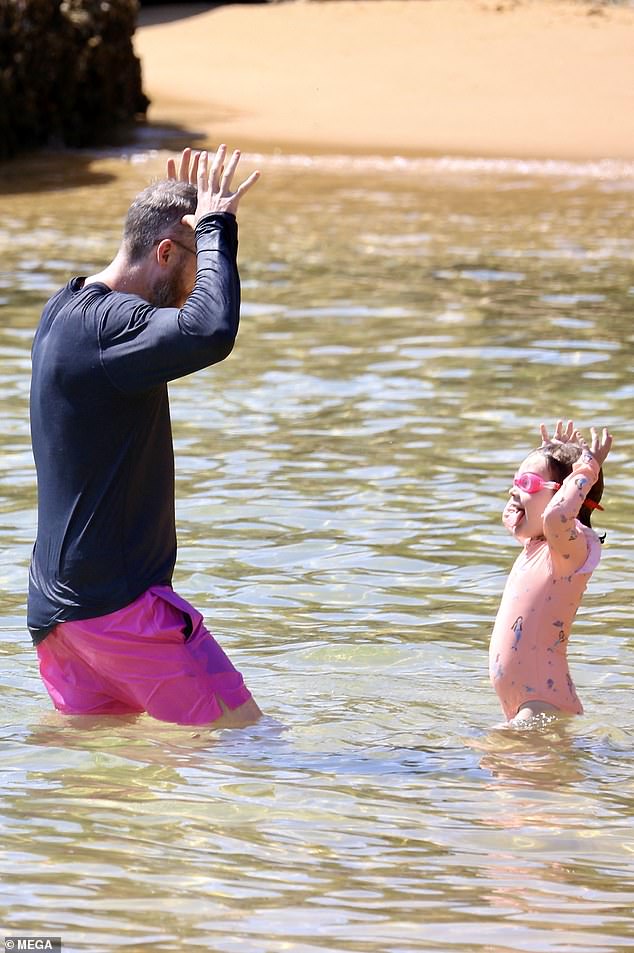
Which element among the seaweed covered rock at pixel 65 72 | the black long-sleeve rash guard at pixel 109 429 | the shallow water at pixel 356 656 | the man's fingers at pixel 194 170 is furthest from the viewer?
the seaweed covered rock at pixel 65 72

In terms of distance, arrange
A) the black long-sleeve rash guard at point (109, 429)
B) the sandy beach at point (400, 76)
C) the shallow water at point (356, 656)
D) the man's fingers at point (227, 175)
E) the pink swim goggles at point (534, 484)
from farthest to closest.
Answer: the sandy beach at point (400, 76), the pink swim goggles at point (534, 484), the man's fingers at point (227, 175), the black long-sleeve rash guard at point (109, 429), the shallow water at point (356, 656)

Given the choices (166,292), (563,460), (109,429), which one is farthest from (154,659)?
(563,460)

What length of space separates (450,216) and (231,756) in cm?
1270

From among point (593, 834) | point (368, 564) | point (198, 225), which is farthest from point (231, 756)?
point (368, 564)

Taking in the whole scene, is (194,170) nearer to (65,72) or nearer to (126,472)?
(126,472)

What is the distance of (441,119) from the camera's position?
24234mm

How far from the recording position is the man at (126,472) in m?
4.50

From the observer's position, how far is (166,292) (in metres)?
4.63

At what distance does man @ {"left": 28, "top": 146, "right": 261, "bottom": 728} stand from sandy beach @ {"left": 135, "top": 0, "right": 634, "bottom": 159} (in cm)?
1760

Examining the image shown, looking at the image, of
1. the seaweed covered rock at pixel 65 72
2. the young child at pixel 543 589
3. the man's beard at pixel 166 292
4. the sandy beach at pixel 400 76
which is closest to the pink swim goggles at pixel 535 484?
the young child at pixel 543 589

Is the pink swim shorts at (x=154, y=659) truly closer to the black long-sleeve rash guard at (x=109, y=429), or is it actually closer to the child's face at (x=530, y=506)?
the black long-sleeve rash guard at (x=109, y=429)

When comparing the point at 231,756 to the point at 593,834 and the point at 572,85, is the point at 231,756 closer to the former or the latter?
the point at 593,834

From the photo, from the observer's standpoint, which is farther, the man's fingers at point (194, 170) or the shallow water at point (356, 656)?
the man's fingers at point (194, 170)

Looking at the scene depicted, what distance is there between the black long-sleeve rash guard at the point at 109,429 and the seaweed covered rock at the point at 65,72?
61.3 feet
